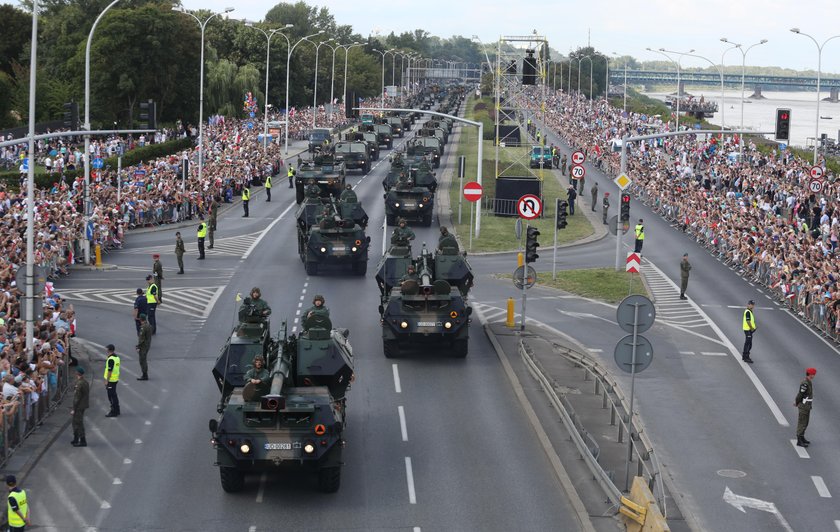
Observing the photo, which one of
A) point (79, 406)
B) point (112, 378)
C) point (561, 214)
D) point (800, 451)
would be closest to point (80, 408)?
point (79, 406)

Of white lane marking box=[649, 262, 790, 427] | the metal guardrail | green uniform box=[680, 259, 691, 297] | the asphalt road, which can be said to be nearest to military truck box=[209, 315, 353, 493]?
the asphalt road

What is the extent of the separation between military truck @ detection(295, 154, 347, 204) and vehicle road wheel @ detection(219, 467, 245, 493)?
1604 inches

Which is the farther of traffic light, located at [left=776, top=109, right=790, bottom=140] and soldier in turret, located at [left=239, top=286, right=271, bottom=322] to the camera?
traffic light, located at [left=776, top=109, right=790, bottom=140]

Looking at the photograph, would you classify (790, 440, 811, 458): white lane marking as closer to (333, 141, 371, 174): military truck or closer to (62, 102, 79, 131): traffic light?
(62, 102, 79, 131): traffic light

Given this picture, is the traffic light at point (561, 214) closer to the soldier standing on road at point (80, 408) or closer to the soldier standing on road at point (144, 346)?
the soldier standing on road at point (144, 346)

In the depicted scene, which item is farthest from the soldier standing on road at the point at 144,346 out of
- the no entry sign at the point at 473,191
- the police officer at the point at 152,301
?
the no entry sign at the point at 473,191

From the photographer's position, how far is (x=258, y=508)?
20.9m

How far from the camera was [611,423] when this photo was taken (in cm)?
2602

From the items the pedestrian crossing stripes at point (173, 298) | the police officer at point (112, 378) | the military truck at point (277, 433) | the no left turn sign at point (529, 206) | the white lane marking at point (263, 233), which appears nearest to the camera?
the military truck at point (277, 433)

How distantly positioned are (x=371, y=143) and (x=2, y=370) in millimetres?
70496

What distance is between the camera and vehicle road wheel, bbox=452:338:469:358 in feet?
105

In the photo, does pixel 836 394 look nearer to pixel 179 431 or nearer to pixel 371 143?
pixel 179 431

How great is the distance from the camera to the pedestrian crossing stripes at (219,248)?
49.6 metres

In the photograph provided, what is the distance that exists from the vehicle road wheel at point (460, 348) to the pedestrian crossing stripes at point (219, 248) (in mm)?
18924
